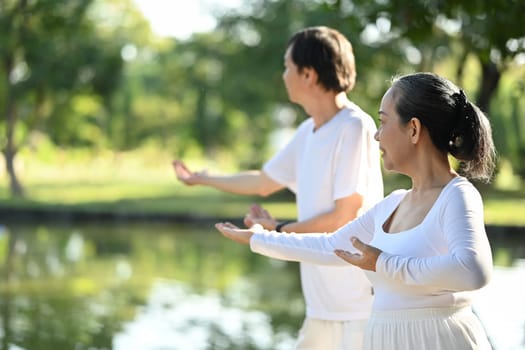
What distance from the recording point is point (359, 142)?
3.97 m

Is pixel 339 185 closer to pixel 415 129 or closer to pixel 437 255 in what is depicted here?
pixel 415 129

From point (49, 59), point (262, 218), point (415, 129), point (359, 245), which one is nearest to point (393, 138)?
point (415, 129)

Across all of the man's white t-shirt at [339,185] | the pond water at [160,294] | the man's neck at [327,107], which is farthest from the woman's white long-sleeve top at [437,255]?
the pond water at [160,294]

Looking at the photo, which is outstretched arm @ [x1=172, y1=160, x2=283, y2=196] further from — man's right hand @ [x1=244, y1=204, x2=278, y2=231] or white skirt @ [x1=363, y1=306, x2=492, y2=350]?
white skirt @ [x1=363, y1=306, x2=492, y2=350]

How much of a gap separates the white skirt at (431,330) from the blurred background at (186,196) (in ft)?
7.92

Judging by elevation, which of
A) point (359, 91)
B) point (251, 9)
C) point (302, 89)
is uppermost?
point (302, 89)

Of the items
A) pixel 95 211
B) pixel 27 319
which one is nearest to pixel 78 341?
pixel 27 319

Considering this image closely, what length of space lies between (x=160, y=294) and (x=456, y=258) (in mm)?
8885

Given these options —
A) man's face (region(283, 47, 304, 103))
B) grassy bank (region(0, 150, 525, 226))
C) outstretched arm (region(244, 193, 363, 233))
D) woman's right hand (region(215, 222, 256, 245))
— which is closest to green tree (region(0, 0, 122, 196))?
grassy bank (region(0, 150, 525, 226))

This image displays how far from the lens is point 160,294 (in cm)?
1119

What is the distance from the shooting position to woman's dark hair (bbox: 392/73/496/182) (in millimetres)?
2727

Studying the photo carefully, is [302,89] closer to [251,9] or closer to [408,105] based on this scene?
[408,105]

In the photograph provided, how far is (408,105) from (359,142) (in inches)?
48.9

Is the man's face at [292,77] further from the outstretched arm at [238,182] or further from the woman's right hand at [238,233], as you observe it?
the woman's right hand at [238,233]
